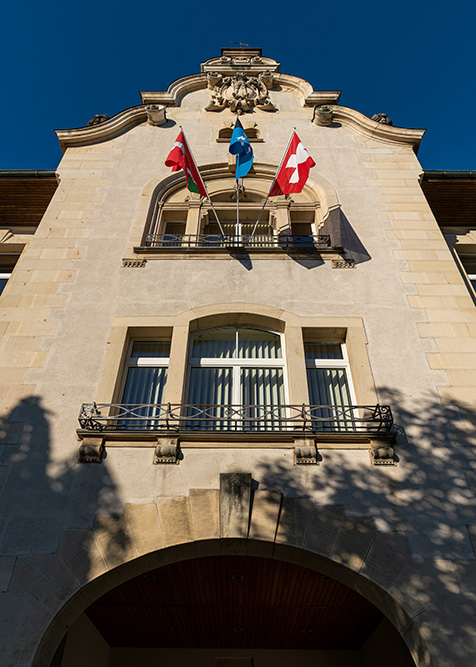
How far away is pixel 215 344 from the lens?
9.27 metres

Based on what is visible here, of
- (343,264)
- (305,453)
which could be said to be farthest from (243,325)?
(305,453)

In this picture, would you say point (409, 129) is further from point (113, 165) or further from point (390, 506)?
point (390, 506)

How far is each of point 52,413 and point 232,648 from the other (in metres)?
6.72

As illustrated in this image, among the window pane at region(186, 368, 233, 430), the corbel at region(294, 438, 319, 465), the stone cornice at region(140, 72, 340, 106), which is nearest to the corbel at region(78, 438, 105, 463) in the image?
the window pane at region(186, 368, 233, 430)

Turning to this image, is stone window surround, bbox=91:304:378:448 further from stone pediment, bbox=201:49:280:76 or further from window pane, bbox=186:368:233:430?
stone pediment, bbox=201:49:280:76

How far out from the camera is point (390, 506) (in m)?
6.72

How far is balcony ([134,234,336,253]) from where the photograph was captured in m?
10.4

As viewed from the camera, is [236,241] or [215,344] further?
[236,241]

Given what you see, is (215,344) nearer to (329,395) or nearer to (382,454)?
(329,395)

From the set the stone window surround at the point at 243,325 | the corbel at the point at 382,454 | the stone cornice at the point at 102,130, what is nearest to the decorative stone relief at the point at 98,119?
the stone cornice at the point at 102,130

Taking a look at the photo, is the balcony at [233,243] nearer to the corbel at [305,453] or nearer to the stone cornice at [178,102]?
the stone cornice at [178,102]

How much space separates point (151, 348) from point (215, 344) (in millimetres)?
1198

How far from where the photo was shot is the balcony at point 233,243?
10.4 m

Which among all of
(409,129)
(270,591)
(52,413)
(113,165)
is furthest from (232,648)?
(409,129)
